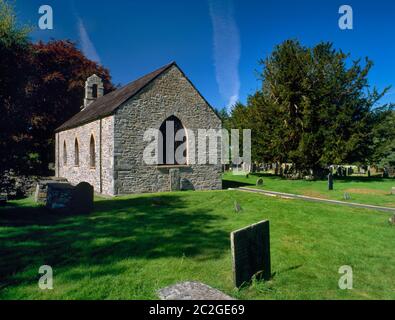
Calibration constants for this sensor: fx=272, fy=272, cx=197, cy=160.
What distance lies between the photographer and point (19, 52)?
10508mm

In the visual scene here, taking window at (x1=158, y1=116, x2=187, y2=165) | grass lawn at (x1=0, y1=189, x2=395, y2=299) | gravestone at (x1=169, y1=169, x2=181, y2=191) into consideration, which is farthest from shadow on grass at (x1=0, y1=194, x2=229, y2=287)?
window at (x1=158, y1=116, x2=187, y2=165)

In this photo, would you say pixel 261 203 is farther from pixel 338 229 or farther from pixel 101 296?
pixel 101 296

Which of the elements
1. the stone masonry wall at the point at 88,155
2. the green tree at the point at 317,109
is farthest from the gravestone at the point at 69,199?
the green tree at the point at 317,109

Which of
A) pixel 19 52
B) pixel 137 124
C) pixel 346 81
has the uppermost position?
pixel 346 81

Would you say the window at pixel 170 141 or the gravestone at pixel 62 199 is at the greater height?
the window at pixel 170 141

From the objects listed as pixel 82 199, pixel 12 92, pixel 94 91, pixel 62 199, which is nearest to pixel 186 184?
pixel 82 199

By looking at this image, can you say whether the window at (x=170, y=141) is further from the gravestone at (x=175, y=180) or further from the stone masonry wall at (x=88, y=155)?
the stone masonry wall at (x=88, y=155)

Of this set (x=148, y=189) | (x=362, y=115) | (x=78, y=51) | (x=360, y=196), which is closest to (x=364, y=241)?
(x=360, y=196)

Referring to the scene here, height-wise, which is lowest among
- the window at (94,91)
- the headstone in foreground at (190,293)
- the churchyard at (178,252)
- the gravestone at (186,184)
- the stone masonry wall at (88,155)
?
the churchyard at (178,252)

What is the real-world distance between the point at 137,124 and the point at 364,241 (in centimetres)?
1307

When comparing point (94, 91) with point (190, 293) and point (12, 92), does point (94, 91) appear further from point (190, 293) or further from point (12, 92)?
point (190, 293)

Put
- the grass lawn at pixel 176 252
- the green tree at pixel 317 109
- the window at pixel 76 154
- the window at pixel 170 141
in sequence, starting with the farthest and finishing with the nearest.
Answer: the green tree at pixel 317 109
the window at pixel 76 154
the window at pixel 170 141
the grass lawn at pixel 176 252

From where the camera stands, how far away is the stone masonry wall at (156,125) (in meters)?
16.0

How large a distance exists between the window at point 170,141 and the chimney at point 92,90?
48.6 ft
